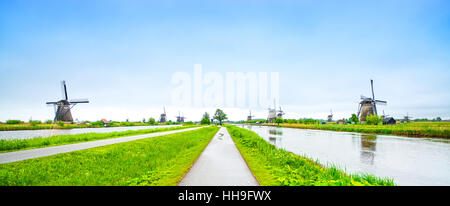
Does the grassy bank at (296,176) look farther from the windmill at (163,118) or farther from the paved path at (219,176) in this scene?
the windmill at (163,118)

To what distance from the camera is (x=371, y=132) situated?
3997cm

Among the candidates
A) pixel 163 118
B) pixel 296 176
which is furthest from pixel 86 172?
pixel 163 118

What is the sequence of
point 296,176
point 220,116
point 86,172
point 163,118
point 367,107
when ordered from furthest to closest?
point 163,118
point 220,116
point 367,107
point 86,172
point 296,176

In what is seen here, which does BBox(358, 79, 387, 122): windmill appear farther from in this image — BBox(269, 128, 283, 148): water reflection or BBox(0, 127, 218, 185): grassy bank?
BBox(0, 127, 218, 185): grassy bank

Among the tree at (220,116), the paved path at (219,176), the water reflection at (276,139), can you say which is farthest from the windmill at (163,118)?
the paved path at (219,176)

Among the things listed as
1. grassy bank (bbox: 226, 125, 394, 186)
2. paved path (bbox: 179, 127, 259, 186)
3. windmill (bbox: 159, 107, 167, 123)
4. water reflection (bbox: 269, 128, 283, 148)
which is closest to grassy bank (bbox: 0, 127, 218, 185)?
paved path (bbox: 179, 127, 259, 186)

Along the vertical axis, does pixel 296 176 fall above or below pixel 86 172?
above

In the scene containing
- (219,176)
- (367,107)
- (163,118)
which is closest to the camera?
(219,176)

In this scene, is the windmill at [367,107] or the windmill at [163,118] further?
Answer: the windmill at [163,118]

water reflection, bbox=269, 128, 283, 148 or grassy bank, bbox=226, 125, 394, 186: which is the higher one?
grassy bank, bbox=226, 125, 394, 186

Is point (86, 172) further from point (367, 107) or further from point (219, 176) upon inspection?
point (367, 107)
